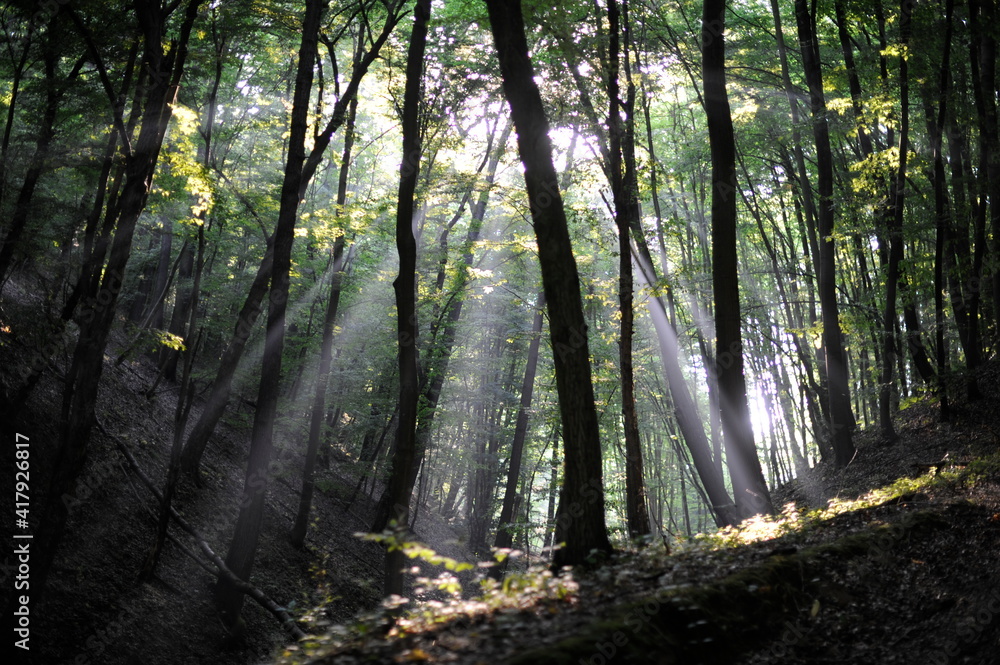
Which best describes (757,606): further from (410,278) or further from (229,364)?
(229,364)

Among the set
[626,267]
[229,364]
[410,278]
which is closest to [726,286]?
[626,267]

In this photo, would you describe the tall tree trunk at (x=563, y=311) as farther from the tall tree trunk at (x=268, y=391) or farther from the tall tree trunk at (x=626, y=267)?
the tall tree trunk at (x=268, y=391)

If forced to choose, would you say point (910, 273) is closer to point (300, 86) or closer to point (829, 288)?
point (829, 288)

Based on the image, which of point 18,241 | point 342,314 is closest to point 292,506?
point 342,314

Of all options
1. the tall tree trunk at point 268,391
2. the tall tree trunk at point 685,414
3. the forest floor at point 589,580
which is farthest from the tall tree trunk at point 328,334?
the tall tree trunk at point 685,414

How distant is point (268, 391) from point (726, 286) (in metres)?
6.36

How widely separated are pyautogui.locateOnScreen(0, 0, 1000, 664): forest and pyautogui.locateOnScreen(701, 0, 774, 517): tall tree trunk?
44 millimetres

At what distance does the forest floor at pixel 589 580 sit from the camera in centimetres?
382

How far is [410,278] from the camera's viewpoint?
8.25m

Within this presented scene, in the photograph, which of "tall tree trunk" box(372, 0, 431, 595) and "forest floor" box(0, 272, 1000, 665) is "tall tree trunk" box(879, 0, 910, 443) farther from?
"tall tree trunk" box(372, 0, 431, 595)

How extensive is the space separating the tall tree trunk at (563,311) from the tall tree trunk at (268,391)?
4204mm

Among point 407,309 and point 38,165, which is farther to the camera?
point 38,165

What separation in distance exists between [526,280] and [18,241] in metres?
12.7

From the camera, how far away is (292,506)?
46.6ft
